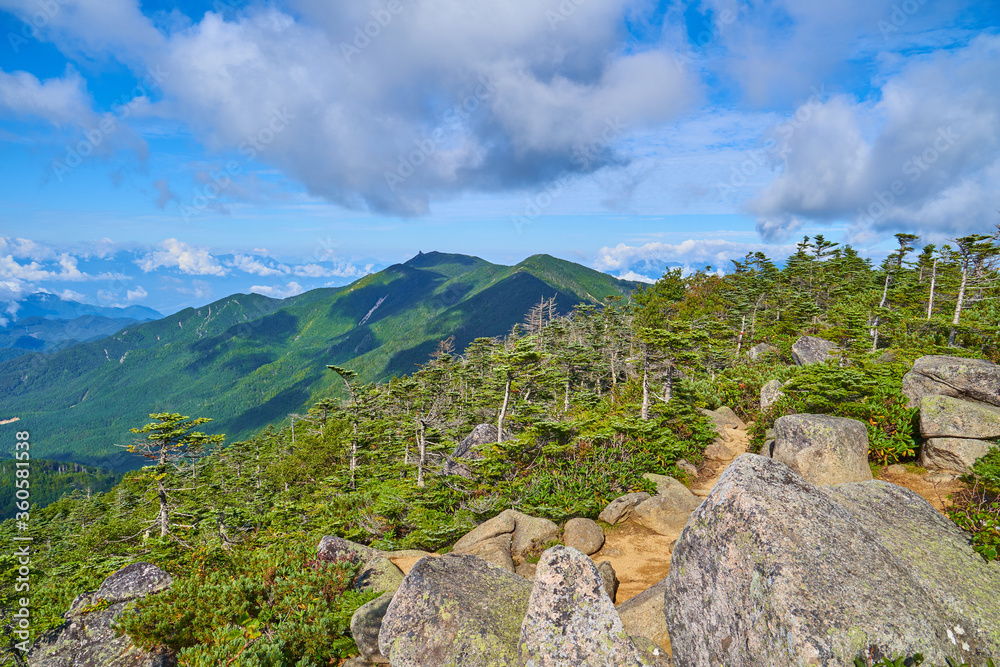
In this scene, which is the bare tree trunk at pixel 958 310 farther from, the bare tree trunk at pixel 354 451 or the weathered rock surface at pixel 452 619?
the bare tree trunk at pixel 354 451

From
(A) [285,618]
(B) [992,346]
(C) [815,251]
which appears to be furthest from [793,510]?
(C) [815,251]

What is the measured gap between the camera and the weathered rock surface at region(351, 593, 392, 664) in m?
7.71

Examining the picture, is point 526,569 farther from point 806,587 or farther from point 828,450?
point 828,450

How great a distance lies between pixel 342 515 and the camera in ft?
65.2

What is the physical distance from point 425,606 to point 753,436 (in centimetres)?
1837

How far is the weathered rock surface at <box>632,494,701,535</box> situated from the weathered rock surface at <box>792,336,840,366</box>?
22.5 meters

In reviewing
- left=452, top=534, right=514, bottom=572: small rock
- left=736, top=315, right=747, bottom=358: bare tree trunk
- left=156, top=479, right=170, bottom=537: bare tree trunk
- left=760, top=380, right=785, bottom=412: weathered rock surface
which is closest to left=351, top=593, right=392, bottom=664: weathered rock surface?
left=452, top=534, right=514, bottom=572: small rock

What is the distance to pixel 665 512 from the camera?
559 inches

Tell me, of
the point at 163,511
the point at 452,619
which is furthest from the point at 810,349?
the point at 163,511

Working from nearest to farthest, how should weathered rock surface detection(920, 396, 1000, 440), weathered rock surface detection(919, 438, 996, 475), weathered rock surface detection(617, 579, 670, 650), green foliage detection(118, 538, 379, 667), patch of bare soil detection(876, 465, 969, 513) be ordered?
1. green foliage detection(118, 538, 379, 667)
2. weathered rock surface detection(617, 579, 670, 650)
3. patch of bare soil detection(876, 465, 969, 513)
4. weathered rock surface detection(919, 438, 996, 475)
5. weathered rock surface detection(920, 396, 1000, 440)

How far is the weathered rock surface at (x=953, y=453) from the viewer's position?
12.6 metres

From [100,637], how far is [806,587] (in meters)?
13.1

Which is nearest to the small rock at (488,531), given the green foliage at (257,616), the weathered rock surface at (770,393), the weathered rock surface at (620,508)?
the weathered rock surface at (620,508)

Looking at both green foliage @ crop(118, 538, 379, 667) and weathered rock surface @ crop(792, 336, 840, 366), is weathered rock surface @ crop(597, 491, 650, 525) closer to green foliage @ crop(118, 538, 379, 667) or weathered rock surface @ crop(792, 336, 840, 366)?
green foliage @ crop(118, 538, 379, 667)
